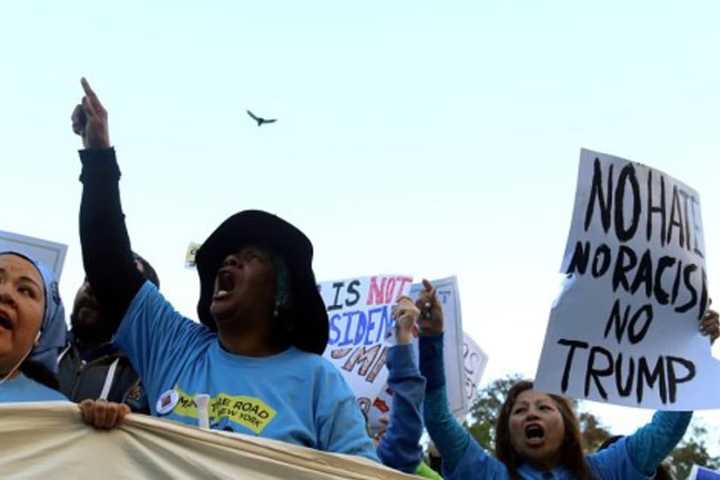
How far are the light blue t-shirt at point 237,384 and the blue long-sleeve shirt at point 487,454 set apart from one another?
1.01 metres

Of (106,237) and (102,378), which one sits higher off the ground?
(106,237)

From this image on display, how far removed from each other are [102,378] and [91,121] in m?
1.00

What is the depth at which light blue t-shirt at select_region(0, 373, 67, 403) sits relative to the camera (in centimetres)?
242

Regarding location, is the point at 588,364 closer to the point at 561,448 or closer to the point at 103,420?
the point at 561,448

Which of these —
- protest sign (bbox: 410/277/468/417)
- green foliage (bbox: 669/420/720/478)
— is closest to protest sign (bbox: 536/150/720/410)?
protest sign (bbox: 410/277/468/417)

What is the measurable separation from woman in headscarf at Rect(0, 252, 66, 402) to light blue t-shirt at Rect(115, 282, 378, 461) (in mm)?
186

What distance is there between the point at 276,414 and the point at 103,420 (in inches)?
19.5

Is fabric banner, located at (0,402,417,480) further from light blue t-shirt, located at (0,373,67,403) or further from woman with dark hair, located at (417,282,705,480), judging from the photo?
woman with dark hair, located at (417,282,705,480)

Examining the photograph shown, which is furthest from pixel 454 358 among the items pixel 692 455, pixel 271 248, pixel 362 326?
pixel 692 455

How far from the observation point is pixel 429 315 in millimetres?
3729

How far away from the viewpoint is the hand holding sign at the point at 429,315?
12.2 ft

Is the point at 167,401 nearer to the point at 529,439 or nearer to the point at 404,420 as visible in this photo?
the point at 404,420

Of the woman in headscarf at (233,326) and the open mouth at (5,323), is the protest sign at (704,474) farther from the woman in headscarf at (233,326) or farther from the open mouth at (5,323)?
the open mouth at (5,323)

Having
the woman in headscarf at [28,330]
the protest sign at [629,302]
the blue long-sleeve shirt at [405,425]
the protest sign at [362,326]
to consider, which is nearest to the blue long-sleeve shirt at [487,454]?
the protest sign at [629,302]
